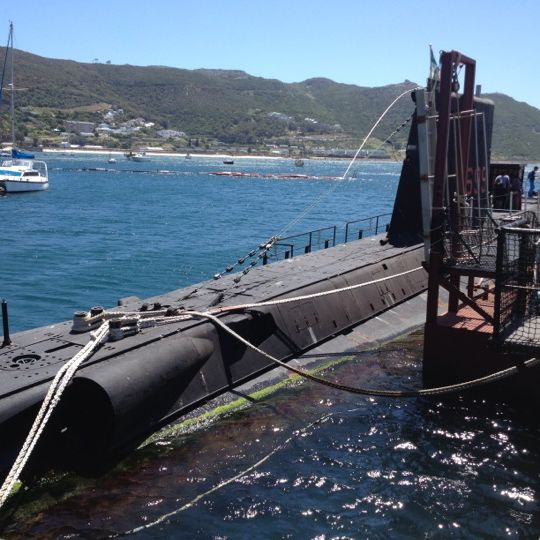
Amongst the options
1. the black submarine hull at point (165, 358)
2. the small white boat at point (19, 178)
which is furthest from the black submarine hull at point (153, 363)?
the small white boat at point (19, 178)

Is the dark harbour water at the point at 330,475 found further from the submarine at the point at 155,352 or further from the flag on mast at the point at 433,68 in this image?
the flag on mast at the point at 433,68

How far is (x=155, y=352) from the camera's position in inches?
421

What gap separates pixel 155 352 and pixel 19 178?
2554 inches

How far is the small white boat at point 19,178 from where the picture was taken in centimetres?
6800

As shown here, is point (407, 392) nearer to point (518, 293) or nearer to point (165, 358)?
point (518, 293)

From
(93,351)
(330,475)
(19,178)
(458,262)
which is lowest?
(330,475)

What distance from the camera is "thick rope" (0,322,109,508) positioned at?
7.75 metres

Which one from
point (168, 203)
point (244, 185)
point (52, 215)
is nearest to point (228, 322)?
point (52, 215)

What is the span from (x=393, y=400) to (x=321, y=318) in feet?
→ 9.77

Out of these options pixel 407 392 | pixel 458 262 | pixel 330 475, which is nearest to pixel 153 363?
pixel 330 475

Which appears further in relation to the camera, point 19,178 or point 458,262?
point 19,178

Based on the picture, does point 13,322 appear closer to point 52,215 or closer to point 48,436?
point 48,436

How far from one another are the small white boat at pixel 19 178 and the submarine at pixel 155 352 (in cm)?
5822

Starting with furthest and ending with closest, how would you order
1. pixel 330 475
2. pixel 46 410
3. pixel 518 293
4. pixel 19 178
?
pixel 19 178
pixel 518 293
pixel 330 475
pixel 46 410
